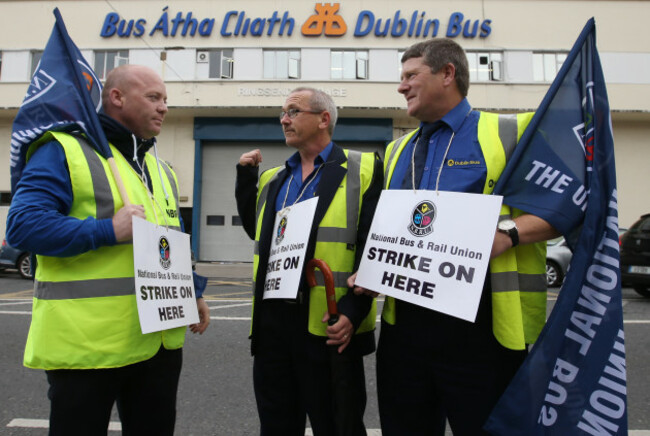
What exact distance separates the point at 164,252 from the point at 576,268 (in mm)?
1573

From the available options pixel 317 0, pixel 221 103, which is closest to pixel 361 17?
pixel 317 0

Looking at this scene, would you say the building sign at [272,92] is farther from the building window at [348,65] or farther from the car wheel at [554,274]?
the car wheel at [554,274]

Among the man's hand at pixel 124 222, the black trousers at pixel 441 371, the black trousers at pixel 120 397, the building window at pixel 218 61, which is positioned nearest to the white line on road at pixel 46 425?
the black trousers at pixel 441 371

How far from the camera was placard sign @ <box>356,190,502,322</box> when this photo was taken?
1.57 metres

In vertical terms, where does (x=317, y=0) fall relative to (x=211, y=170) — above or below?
above

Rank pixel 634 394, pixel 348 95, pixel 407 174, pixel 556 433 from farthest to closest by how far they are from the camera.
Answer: pixel 348 95 < pixel 634 394 < pixel 407 174 < pixel 556 433

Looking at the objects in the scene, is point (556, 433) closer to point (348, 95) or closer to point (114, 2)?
point (348, 95)

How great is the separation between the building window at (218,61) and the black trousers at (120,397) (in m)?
17.0

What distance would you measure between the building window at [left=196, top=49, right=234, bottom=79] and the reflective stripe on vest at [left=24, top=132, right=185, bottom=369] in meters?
16.8

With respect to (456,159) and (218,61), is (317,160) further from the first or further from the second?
(218,61)

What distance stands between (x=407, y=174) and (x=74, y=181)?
4.25ft

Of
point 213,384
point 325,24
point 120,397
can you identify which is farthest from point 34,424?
point 325,24

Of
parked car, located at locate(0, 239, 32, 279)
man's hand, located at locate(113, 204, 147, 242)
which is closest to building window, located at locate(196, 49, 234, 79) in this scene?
parked car, located at locate(0, 239, 32, 279)

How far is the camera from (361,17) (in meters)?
17.4
